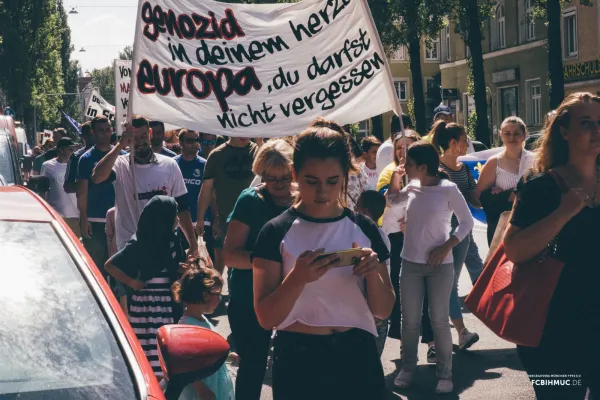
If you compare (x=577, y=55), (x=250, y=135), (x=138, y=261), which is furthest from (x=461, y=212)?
(x=577, y=55)

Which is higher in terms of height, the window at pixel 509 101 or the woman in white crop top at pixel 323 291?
the woman in white crop top at pixel 323 291

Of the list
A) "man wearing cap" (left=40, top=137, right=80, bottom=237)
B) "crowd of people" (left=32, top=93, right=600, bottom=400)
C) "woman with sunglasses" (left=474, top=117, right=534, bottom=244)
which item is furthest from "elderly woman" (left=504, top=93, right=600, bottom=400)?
"man wearing cap" (left=40, top=137, right=80, bottom=237)

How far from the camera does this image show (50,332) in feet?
9.59

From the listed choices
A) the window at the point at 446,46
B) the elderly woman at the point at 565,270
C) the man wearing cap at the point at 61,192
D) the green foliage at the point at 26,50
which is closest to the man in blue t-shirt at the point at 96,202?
the man wearing cap at the point at 61,192

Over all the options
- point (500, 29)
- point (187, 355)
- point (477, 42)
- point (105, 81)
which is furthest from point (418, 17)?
point (105, 81)

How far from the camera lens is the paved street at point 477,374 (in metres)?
6.73

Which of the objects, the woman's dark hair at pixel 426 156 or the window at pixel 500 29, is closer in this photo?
the woman's dark hair at pixel 426 156

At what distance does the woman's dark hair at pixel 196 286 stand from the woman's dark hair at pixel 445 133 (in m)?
3.67

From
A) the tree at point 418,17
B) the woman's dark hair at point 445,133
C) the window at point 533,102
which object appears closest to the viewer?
the woman's dark hair at point 445,133

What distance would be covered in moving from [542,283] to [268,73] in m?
3.62

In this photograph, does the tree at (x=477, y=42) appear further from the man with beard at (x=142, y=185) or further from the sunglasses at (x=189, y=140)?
the man with beard at (x=142, y=185)

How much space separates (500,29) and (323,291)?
43.6 meters

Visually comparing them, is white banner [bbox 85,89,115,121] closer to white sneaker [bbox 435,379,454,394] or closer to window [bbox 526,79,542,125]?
white sneaker [bbox 435,379,454,394]

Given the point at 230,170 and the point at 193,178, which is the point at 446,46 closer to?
the point at 193,178
